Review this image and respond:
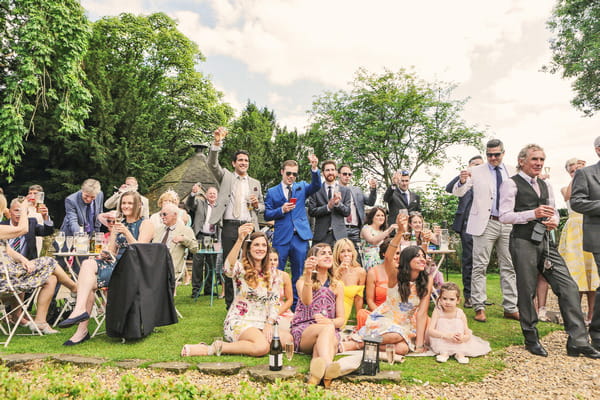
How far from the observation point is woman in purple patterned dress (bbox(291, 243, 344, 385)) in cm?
381

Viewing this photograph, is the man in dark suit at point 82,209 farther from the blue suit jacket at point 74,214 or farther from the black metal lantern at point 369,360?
the black metal lantern at point 369,360

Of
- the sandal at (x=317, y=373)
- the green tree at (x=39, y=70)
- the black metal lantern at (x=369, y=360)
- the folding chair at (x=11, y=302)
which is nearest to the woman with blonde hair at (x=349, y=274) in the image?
the black metal lantern at (x=369, y=360)

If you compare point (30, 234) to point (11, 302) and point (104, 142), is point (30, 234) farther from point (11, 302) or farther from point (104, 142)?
point (104, 142)

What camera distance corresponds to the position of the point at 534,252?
14.2 feet

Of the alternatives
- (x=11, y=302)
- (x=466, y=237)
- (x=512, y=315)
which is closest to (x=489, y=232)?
(x=466, y=237)

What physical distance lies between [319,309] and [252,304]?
74cm

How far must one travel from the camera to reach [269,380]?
3463mm

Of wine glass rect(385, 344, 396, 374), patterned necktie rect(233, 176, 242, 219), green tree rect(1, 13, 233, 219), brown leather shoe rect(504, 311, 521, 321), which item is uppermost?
green tree rect(1, 13, 233, 219)

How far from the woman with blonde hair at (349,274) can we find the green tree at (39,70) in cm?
1258

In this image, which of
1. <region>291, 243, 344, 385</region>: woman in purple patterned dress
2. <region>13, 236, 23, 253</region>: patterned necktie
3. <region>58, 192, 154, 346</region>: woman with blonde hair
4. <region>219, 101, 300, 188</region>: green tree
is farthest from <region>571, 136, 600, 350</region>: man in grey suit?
<region>219, 101, 300, 188</region>: green tree

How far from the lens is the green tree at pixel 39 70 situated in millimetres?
13539

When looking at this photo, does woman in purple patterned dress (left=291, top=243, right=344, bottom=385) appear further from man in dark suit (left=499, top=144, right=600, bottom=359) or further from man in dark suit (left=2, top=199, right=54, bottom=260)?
man in dark suit (left=2, top=199, right=54, bottom=260)

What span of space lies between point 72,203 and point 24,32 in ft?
35.1

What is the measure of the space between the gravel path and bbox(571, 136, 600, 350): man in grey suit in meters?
0.49
